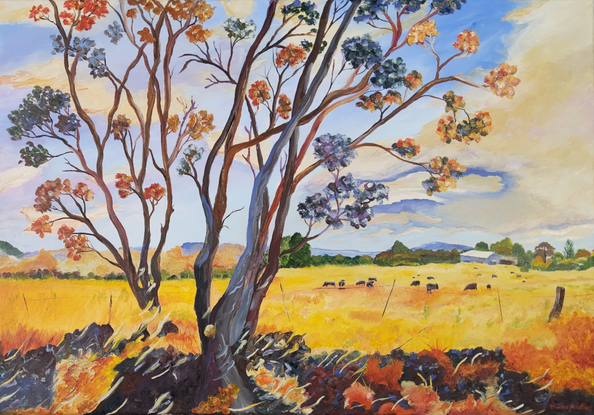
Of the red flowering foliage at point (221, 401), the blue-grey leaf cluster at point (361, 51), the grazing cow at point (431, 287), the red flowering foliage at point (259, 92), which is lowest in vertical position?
the red flowering foliage at point (221, 401)

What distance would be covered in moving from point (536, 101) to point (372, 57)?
4.27 feet

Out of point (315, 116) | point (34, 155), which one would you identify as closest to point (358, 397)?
point (315, 116)

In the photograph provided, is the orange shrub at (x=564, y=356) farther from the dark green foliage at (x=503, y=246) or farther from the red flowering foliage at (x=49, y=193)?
the red flowering foliage at (x=49, y=193)

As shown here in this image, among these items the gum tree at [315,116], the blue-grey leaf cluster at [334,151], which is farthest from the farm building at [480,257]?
the blue-grey leaf cluster at [334,151]

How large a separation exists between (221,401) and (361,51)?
271 centimetres

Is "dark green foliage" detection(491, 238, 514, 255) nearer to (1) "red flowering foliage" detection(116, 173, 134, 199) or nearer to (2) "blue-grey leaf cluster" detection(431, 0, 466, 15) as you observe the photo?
(2) "blue-grey leaf cluster" detection(431, 0, 466, 15)

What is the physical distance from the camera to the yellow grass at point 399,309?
3.23 m

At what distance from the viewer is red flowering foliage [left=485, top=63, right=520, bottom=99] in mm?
3320

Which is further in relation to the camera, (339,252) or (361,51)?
(339,252)

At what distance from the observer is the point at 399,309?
3275 millimetres

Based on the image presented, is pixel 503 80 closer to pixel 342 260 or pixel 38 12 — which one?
pixel 342 260

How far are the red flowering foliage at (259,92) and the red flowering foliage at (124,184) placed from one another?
1.22 meters

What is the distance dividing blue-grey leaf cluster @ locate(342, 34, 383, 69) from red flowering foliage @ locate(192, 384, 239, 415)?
2.52m

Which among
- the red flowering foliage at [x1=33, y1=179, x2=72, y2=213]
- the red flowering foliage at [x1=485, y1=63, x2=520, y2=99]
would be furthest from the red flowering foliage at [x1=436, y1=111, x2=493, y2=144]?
the red flowering foliage at [x1=33, y1=179, x2=72, y2=213]
